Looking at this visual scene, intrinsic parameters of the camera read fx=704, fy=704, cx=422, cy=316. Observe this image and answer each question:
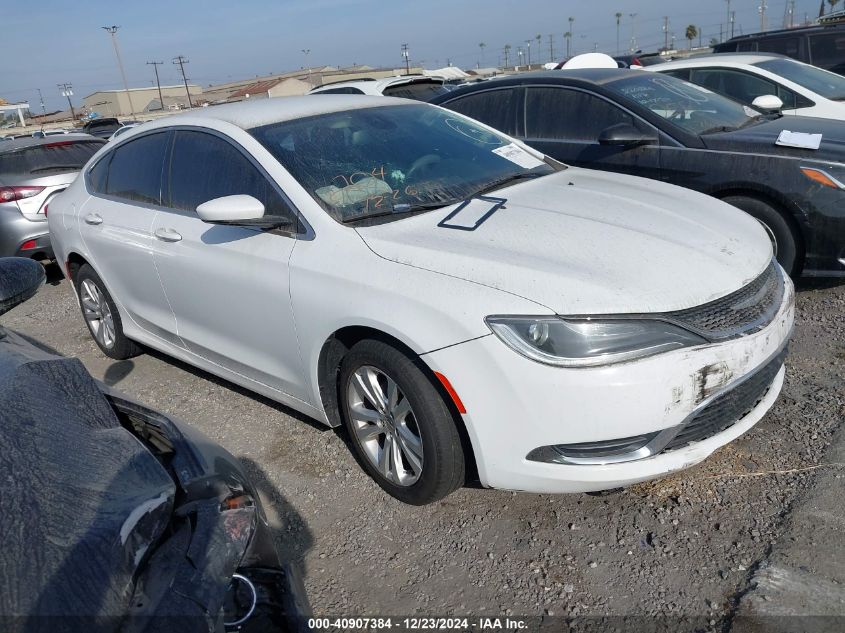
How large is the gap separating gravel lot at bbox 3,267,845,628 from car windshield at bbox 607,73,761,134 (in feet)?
7.45

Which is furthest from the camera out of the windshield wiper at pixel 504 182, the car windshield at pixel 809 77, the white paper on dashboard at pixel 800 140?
the car windshield at pixel 809 77

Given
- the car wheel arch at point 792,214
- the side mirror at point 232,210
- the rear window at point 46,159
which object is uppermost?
the side mirror at point 232,210

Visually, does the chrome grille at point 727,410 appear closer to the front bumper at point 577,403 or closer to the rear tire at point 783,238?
the front bumper at point 577,403

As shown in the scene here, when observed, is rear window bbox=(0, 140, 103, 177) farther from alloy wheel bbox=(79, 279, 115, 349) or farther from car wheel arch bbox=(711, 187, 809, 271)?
car wheel arch bbox=(711, 187, 809, 271)

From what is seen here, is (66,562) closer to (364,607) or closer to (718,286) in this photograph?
(364,607)

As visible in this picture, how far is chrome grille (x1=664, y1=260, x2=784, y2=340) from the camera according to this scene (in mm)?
2496

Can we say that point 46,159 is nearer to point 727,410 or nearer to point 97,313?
point 97,313

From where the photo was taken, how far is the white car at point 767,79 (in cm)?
707

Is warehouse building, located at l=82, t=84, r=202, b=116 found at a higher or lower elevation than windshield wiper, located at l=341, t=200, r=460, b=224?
lower

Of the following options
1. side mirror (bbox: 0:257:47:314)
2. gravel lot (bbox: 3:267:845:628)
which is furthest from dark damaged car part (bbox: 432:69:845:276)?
side mirror (bbox: 0:257:47:314)

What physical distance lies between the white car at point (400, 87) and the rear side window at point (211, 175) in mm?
5921

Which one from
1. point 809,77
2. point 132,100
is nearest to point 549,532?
point 809,77

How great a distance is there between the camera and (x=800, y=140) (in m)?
4.74

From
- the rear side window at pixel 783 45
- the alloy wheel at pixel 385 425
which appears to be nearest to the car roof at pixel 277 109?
the alloy wheel at pixel 385 425
